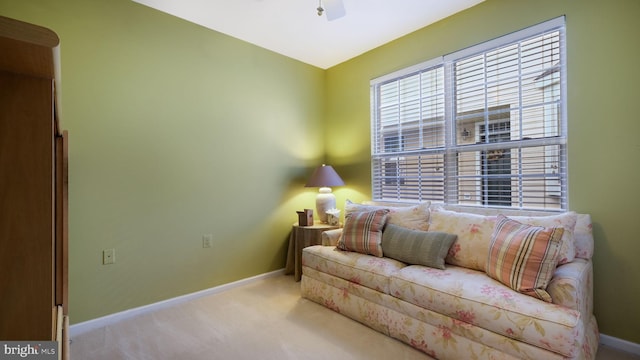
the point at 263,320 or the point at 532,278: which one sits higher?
the point at 532,278

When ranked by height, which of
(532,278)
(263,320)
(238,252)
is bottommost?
(263,320)

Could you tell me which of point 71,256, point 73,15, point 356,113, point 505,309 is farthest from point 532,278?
point 73,15

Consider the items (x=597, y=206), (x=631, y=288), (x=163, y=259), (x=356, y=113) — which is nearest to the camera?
(x=631, y=288)

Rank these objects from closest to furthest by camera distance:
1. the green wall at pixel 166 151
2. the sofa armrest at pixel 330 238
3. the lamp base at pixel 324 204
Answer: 1. the green wall at pixel 166 151
2. the sofa armrest at pixel 330 238
3. the lamp base at pixel 324 204

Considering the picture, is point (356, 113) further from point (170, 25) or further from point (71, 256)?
point (71, 256)

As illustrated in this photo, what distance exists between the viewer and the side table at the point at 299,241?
128 inches

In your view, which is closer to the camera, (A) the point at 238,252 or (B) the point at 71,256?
(B) the point at 71,256

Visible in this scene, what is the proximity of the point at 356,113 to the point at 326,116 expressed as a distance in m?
0.53

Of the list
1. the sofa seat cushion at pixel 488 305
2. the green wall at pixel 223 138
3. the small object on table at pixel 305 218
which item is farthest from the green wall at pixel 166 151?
the sofa seat cushion at pixel 488 305

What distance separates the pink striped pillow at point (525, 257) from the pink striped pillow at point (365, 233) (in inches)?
34.2

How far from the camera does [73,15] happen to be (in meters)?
2.24

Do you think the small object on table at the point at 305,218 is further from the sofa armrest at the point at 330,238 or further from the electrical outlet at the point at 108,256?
the electrical outlet at the point at 108,256

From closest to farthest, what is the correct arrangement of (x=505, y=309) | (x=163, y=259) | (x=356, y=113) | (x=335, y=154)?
(x=505, y=309) < (x=163, y=259) < (x=356, y=113) < (x=335, y=154)

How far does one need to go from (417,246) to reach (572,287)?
950 mm
